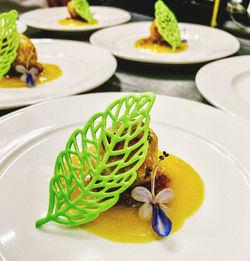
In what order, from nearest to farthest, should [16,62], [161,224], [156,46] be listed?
[161,224], [16,62], [156,46]

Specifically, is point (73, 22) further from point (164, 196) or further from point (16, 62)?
point (164, 196)

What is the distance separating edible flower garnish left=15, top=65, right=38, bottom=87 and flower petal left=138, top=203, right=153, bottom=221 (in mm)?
1072

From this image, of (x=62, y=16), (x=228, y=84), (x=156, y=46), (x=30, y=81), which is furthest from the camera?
(x=62, y=16)

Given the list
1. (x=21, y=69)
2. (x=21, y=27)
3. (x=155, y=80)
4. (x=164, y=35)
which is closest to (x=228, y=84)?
(x=155, y=80)

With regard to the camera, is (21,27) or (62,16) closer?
(21,27)

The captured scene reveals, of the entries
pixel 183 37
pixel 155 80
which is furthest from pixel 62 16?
pixel 155 80

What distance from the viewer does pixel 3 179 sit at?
95 centimetres

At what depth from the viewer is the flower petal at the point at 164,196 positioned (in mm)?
905

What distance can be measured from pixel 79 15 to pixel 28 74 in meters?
1.55

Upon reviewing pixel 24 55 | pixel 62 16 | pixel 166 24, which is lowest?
pixel 62 16

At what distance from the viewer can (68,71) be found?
6.06 ft

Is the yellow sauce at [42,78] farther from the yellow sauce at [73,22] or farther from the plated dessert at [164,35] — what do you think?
the yellow sauce at [73,22]

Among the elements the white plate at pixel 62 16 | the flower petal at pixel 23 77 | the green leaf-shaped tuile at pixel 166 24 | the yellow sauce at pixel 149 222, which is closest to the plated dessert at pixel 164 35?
the green leaf-shaped tuile at pixel 166 24

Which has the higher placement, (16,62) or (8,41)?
(8,41)
